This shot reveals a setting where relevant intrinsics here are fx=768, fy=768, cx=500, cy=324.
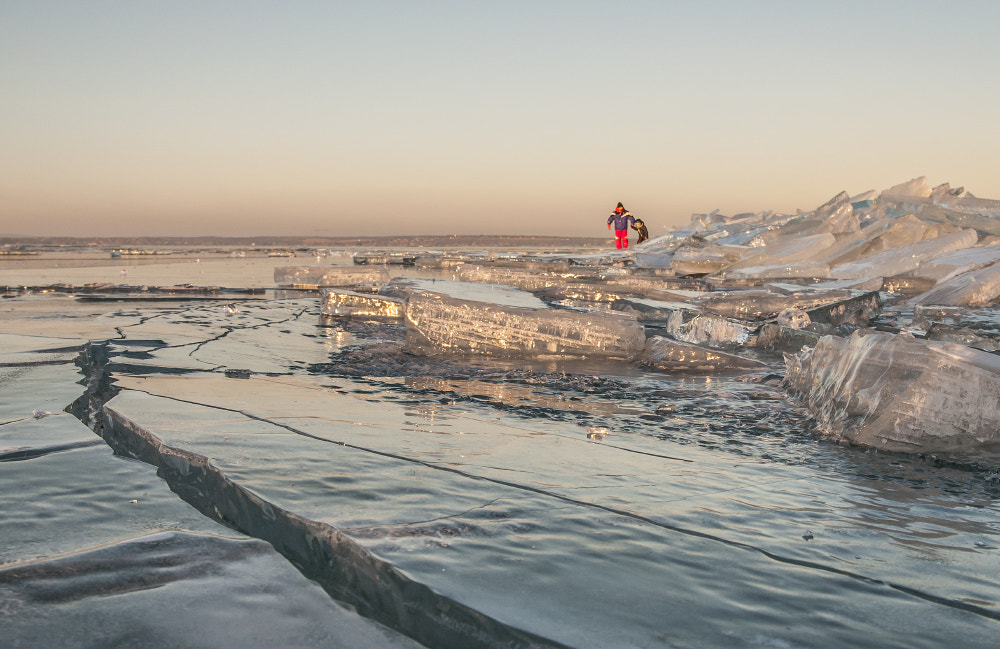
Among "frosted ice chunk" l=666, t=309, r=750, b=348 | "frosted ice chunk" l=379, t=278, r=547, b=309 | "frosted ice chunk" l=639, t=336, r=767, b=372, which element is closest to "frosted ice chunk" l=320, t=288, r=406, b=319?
"frosted ice chunk" l=379, t=278, r=547, b=309

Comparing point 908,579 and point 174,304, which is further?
point 174,304

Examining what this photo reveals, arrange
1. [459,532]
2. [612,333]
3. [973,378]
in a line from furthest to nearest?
1. [612,333]
2. [973,378]
3. [459,532]

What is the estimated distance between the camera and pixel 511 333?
13.9 ft

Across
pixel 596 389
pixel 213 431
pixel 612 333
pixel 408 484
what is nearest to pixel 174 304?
pixel 612 333

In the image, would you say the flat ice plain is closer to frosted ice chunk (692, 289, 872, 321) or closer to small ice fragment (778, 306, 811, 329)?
small ice fragment (778, 306, 811, 329)

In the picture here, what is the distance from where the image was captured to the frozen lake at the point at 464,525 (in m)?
1.06

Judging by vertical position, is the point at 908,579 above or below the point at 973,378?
below

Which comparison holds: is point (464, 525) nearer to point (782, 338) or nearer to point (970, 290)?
point (782, 338)

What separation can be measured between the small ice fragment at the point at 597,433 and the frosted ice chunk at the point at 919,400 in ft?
2.37

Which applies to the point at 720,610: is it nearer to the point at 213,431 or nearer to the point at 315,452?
the point at 315,452

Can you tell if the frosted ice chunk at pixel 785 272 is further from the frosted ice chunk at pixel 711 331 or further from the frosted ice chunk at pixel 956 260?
the frosted ice chunk at pixel 711 331

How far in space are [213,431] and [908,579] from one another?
5.27ft

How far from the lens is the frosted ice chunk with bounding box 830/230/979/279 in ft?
31.5

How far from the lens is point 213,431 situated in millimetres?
2002
